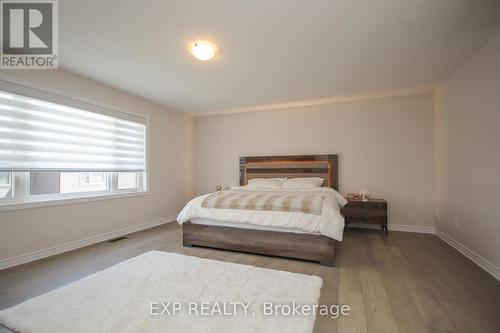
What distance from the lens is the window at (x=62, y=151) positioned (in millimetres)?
2525

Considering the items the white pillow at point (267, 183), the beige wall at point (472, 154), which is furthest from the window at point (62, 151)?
the beige wall at point (472, 154)

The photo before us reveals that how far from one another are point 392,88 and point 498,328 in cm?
335

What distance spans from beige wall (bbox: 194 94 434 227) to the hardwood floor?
33.6 inches

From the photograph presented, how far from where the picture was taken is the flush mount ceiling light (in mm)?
2371

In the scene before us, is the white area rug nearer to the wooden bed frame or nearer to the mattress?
the wooden bed frame

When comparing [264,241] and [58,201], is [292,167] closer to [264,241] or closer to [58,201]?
[264,241]

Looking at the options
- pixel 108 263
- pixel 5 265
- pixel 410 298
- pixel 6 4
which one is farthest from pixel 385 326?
pixel 6 4

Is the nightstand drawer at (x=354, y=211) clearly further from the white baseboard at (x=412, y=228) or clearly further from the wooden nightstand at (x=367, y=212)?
the white baseboard at (x=412, y=228)

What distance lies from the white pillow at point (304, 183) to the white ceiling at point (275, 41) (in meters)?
1.65

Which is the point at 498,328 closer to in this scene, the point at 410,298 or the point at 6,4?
the point at 410,298

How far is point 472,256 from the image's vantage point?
260 centimetres

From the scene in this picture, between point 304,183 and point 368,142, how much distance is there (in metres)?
1.45

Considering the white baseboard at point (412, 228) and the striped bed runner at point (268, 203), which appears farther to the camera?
the white baseboard at point (412, 228)

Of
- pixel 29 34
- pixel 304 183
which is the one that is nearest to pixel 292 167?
pixel 304 183
